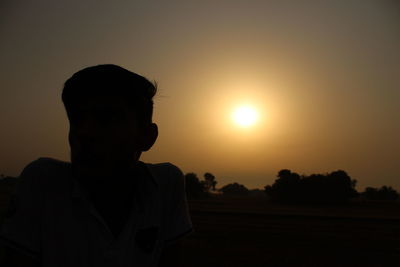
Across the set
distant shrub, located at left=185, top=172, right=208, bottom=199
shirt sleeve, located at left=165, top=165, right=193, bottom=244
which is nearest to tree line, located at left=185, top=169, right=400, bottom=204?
distant shrub, located at left=185, top=172, right=208, bottom=199

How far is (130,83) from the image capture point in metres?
1.91

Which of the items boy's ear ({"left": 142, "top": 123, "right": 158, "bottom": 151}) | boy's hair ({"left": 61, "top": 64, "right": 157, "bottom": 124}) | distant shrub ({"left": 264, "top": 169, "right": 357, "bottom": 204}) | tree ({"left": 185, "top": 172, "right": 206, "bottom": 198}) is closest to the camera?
boy's hair ({"left": 61, "top": 64, "right": 157, "bottom": 124})

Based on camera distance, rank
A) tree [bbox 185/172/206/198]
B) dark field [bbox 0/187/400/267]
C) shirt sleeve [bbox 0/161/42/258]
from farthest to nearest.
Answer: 1. tree [bbox 185/172/206/198]
2. dark field [bbox 0/187/400/267]
3. shirt sleeve [bbox 0/161/42/258]

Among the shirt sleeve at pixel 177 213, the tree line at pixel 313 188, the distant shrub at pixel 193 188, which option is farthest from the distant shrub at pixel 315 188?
the shirt sleeve at pixel 177 213

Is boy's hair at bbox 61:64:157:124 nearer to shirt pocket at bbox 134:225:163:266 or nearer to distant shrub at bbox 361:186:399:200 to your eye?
shirt pocket at bbox 134:225:163:266

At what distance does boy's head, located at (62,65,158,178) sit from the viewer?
174 centimetres

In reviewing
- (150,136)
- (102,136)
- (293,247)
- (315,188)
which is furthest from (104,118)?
(315,188)

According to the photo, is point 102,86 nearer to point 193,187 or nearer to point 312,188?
point 312,188

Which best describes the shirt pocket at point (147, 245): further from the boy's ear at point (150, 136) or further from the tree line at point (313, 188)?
the tree line at point (313, 188)

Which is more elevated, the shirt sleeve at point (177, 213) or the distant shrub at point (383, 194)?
the distant shrub at point (383, 194)

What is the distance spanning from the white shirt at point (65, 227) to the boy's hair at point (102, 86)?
35 centimetres

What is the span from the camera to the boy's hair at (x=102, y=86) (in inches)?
71.8

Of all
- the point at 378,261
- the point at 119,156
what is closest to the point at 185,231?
the point at 119,156

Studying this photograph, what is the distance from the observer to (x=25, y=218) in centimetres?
174
